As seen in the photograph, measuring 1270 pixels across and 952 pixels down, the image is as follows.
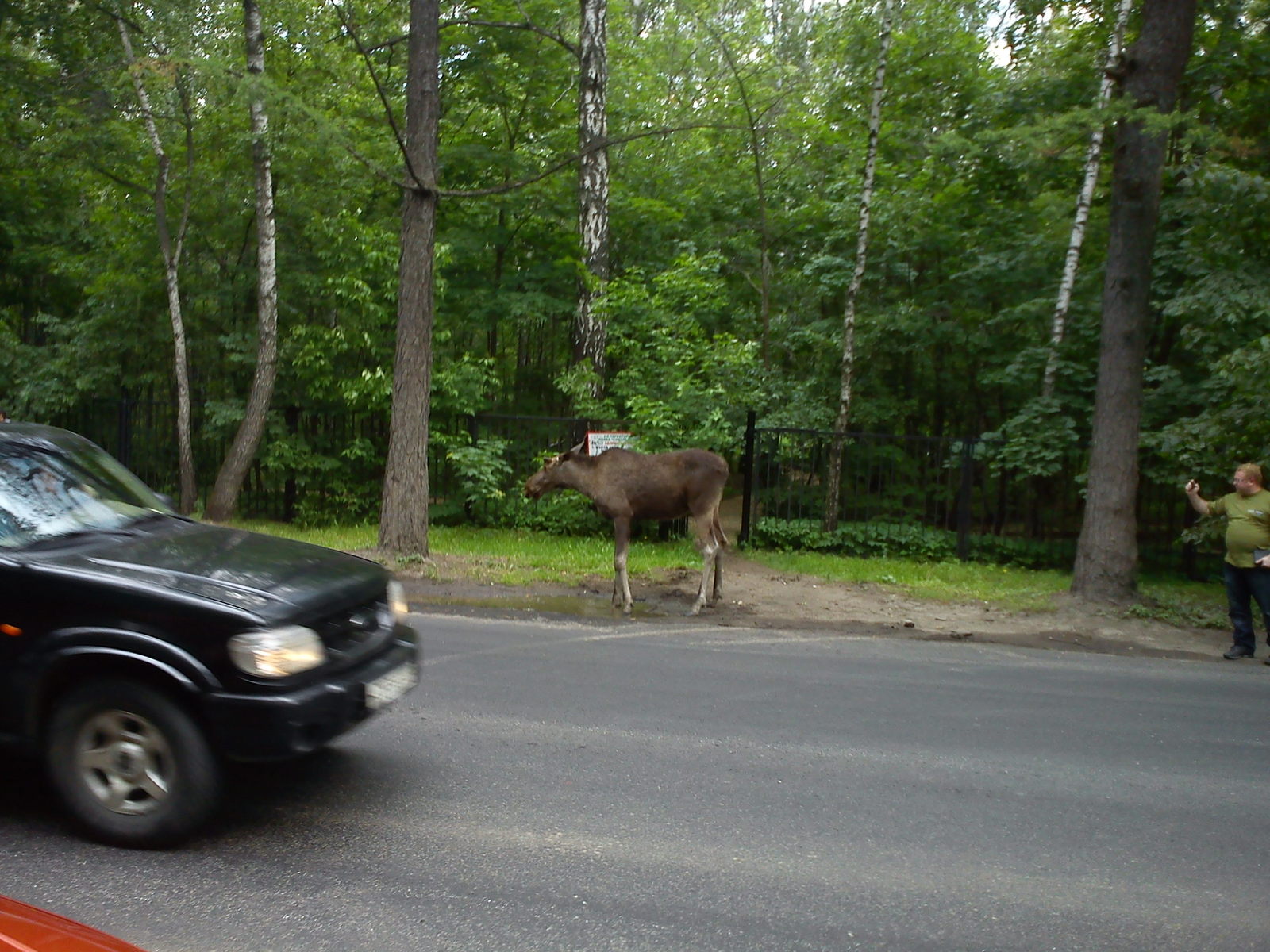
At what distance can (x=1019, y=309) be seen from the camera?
53.7ft

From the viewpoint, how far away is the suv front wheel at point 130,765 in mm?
4535

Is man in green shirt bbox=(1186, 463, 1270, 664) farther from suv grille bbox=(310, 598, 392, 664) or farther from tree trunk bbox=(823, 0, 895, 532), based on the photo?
suv grille bbox=(310, 598, 392, 664)

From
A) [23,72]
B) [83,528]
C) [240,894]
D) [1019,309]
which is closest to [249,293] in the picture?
[23,72]

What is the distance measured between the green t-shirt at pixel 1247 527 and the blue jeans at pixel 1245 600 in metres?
0.11

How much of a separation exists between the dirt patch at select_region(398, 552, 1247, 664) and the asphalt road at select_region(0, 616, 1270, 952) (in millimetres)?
2676

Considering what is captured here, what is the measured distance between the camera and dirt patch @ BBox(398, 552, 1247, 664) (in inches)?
426

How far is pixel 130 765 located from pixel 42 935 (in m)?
2.53

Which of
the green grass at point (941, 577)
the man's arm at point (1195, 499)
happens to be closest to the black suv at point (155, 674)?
the man's arm at point (1195, 499)

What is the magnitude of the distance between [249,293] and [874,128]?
A: 11.6m

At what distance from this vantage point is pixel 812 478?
16703 millimetres

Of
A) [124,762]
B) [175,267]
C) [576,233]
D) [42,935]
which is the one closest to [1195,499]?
[124,762]

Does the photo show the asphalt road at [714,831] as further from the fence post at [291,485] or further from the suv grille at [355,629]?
the fence post at [291,485]

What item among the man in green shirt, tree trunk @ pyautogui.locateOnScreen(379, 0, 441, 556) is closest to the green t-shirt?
the man in green shirt

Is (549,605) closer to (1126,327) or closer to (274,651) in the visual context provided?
(274,651)
